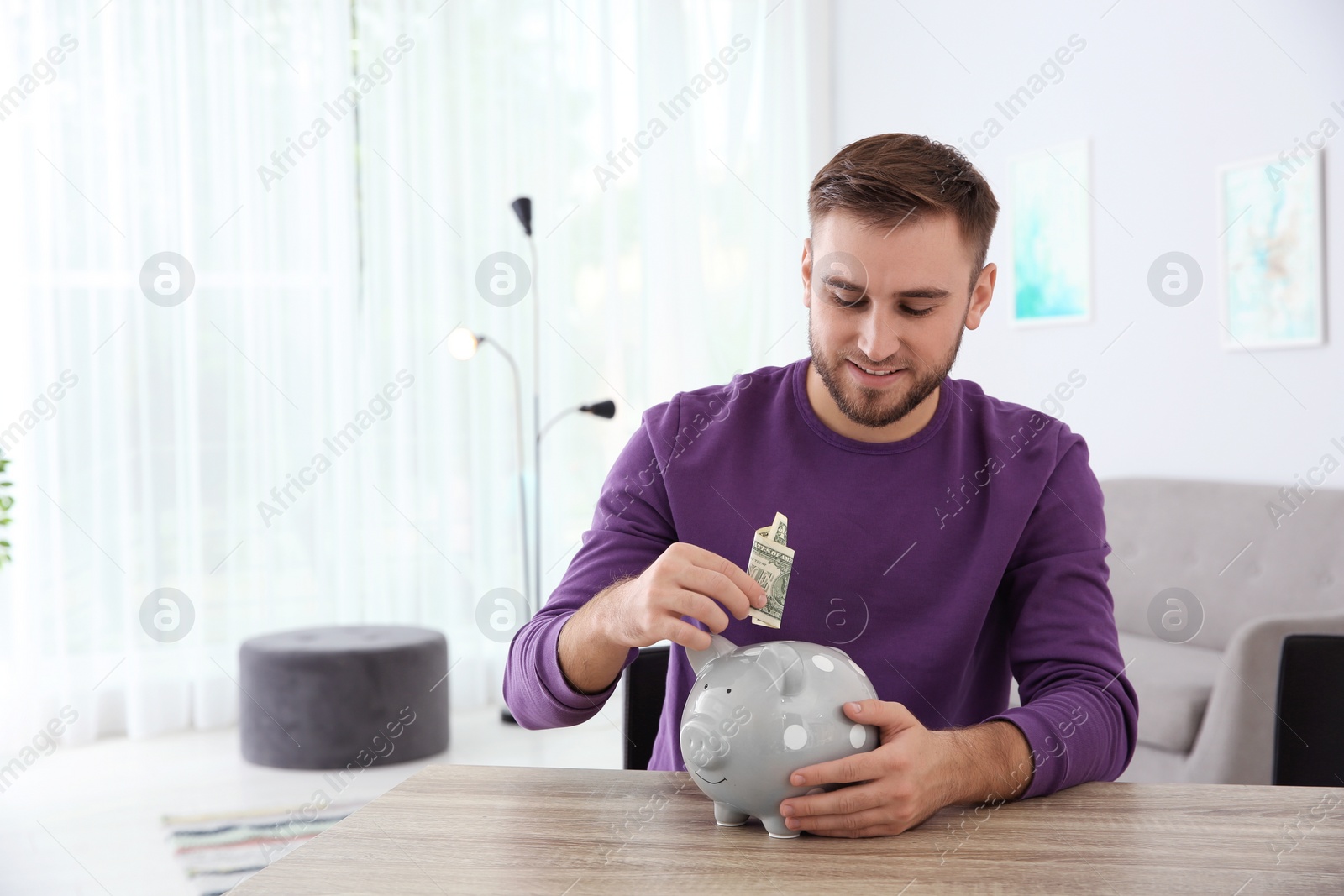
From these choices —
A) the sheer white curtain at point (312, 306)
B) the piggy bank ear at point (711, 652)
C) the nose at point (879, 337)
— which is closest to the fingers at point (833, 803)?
the piggy bank ear at point (711, 652)

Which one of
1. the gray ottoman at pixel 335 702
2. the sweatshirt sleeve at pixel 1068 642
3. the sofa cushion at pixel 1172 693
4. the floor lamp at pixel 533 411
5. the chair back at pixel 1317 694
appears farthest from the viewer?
the floor lamp at pixel 533 411

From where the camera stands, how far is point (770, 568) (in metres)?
1.01

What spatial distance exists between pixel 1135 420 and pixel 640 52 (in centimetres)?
236

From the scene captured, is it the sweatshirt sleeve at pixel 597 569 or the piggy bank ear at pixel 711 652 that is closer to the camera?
the piggy bank ear at pixel 711 652

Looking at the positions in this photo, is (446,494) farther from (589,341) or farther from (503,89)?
(503,89)

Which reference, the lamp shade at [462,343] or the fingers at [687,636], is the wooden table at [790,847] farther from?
the lamp shade at [462,343]

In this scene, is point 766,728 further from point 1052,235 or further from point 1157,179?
point 1052,235

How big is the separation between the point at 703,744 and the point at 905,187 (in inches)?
26.2

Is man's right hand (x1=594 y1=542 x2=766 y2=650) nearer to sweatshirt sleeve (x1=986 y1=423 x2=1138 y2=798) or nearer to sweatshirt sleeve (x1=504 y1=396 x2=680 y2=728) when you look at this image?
sweatshirt sleeve (x1=504 y1=396 x2=680 y2=728)

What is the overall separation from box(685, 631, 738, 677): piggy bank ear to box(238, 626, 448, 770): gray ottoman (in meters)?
2.61

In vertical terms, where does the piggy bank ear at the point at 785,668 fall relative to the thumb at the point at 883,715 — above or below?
above

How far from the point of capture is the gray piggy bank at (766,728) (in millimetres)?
928

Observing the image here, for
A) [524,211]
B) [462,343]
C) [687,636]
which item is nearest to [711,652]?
[687,636]

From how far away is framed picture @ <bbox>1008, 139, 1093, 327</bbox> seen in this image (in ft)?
12.7
